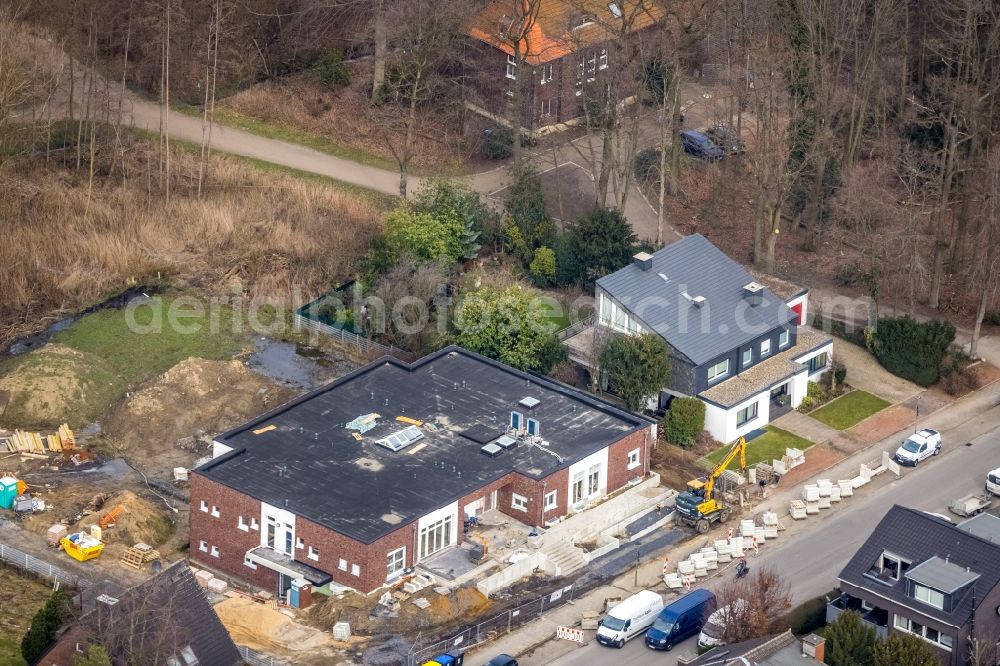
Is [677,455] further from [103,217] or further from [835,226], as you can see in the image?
[103,217]

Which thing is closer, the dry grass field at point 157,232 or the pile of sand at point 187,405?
the pile of sand at point 187,405

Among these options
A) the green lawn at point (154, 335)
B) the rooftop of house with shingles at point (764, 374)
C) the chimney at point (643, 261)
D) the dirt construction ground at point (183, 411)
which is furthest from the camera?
the green lawn at point (154, 335)

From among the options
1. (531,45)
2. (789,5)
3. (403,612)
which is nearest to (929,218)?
(789,5)

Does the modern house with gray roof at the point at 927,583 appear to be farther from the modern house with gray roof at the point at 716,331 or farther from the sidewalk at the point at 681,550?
the modern house with gray roof at the point at 716,331

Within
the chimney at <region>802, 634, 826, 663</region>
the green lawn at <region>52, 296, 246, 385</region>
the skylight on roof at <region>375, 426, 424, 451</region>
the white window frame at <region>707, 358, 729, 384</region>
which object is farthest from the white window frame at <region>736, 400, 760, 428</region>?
the green lawn at <region>52, 296, 246, 385</region>

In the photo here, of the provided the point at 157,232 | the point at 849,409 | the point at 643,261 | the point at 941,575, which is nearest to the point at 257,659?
the point at 941,575

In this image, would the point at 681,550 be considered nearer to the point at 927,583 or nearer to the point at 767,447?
the point at 767,447

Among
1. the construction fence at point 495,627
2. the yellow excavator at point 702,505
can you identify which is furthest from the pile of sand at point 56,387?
the yellow excavator at point 702,505
